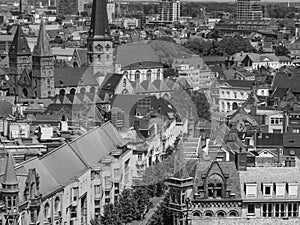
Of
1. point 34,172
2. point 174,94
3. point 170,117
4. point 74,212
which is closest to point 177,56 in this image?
point 174,94

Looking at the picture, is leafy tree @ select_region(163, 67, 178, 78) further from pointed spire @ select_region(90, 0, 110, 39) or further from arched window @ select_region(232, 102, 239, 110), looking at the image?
pointed spire @ select_region(90, 0, 110, 39)

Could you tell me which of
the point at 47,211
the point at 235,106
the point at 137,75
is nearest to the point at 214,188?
the point at 47,211

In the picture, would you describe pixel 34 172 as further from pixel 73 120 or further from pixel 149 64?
pixel 149 64

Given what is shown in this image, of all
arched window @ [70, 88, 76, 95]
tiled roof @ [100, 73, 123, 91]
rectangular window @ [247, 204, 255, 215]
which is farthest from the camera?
arched window @ [70, 88, 76, 95]

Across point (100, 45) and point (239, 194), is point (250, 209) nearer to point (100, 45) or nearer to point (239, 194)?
point (239, 194)

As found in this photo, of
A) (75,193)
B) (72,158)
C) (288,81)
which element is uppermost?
(72,158)


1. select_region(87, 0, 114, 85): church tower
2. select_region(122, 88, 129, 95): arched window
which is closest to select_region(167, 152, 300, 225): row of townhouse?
select_region(122, 88, 129, 95): arched window
